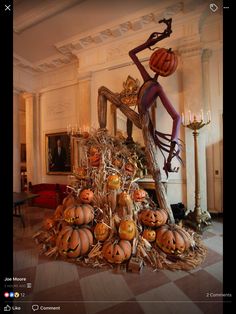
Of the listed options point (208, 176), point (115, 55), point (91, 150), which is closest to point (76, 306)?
point (91, 150)

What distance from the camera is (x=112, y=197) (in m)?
1.63

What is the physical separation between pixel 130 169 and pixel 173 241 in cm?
76

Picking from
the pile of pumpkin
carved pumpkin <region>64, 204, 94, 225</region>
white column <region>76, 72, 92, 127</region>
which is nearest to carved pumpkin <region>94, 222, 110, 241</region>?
the pile of pumpkin

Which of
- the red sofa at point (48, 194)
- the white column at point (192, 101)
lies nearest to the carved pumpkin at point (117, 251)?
the white column at point (192, 101)

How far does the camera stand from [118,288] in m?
1.14

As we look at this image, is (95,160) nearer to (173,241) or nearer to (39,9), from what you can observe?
(173,241)

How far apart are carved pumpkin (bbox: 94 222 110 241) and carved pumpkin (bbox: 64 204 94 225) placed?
109 millimetres

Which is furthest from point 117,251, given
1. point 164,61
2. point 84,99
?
point 84,99

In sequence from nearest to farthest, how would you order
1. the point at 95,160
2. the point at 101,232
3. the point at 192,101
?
the point at 101,232 → the point at 95,160 → the point at 192,101

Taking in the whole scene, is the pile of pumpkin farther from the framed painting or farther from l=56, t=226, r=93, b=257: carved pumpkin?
the framed painting

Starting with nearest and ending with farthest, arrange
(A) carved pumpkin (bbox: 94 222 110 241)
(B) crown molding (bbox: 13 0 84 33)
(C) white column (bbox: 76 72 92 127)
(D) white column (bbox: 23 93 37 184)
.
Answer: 1. (B) crown molding (bbox: 13 0 84 33)
2. (A) carved pumpkin (bbox: 94 222 110 241)
3. (D) white column (bbox: 23 93 37 184)
4. (C) white column (bbox: 76 72 92 127)

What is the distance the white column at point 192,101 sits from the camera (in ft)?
7.99

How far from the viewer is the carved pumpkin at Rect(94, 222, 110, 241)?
1.52 m
